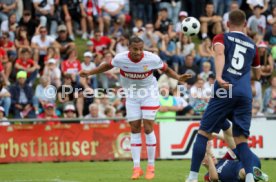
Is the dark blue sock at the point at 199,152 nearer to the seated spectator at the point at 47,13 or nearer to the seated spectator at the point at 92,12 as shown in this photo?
the seated spectator at the point at 47,13

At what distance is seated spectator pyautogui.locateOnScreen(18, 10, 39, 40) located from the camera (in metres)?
25.5

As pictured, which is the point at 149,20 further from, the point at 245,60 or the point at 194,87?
the point at 245,60

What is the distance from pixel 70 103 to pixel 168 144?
3.62m

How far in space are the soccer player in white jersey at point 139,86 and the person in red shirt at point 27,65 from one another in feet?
29.5

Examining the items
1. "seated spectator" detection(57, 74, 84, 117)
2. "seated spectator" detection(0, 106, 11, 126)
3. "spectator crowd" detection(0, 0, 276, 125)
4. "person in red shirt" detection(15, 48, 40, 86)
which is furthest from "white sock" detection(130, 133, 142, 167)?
"person in red shirt" detection(15, 48, 40, 86)

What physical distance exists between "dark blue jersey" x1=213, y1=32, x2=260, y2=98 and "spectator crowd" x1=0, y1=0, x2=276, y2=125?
8.76m

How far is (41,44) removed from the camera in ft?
81.2

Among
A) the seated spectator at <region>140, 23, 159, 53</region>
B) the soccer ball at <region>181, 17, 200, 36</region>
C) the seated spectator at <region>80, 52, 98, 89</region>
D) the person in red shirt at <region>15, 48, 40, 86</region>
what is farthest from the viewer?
Answer: the seated spectator at <region>140, 23, 159, 53</region>

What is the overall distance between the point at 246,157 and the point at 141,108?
11.5 feet

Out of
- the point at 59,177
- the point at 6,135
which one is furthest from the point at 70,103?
the point at 59,177

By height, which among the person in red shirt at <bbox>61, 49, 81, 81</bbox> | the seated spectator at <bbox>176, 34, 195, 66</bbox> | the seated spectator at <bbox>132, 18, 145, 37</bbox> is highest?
the seated spectator at <bbox>132, 18, 145, 37</bbox>

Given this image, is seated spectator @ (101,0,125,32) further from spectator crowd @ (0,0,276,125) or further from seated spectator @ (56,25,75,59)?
seated spectator @ (56,25,75,59)

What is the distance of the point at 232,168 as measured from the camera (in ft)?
41.1

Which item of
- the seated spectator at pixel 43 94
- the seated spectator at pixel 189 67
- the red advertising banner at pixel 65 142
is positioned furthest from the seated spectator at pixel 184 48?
the red advertising banner at pixel 65 142
